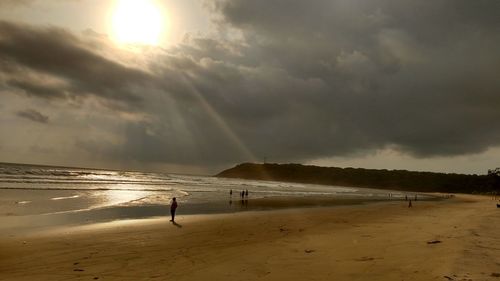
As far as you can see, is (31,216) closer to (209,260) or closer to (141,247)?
(141,247)

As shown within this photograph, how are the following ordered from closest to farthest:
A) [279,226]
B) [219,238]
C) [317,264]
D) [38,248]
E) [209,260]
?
1. [317,264]
2. [209,260]
3. [38,248]
4. [219,238]
5. [279,226]

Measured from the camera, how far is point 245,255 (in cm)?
1384

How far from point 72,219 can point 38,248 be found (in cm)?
1016

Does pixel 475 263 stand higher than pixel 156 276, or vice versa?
pixel 475 263

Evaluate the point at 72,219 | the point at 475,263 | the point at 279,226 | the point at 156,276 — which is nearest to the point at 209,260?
the point at 156,276

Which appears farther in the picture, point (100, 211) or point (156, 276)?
point (100, 211)

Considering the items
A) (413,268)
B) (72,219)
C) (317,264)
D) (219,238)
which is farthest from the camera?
(72,219)

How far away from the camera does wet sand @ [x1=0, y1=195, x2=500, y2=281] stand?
10.7m

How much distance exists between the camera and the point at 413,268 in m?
10.7

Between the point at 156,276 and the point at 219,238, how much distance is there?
24.8ft

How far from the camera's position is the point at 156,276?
1088 centimetres

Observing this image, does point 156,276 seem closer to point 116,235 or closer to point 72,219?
point 116,235

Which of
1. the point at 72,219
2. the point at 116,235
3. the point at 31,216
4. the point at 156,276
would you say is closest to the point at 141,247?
the point at 116,235

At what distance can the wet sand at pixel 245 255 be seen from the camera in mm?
10672
